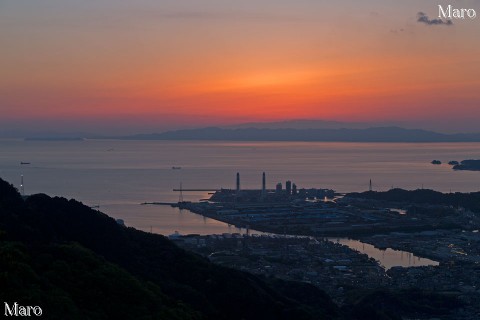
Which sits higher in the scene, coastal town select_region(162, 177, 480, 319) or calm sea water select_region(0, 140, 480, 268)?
calm sea water select_region(0, 140, 480, 268)

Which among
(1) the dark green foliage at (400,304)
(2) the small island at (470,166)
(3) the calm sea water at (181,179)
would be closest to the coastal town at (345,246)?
(1) the dark green foliage at (400,304)

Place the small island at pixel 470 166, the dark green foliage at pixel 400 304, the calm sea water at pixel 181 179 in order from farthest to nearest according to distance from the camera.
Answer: the small island at pixel 470 166 → the calm sea water at pixel 181 179 → the dark green foliage at pixel 400 304

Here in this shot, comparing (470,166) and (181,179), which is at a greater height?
(470,166)

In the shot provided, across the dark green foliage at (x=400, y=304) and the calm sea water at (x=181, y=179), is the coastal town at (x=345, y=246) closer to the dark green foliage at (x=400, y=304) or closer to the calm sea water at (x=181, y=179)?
the dark green foliage at (x=400, y=304)

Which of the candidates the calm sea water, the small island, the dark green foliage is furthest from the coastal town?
the small island

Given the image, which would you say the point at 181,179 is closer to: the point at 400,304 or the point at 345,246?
the point at 345,246

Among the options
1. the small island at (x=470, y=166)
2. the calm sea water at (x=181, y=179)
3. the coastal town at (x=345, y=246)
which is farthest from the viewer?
the small island at (x=470, y=166)

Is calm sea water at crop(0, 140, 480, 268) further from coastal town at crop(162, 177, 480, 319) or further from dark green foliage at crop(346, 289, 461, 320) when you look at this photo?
dark green foliage at crop(346, 289, 461, 320)

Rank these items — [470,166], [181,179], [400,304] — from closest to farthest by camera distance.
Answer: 1. [400,304]
2. [181,179]
3. [470,166]

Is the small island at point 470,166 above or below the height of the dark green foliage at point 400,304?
above

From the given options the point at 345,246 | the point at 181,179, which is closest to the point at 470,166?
the point at 181,179

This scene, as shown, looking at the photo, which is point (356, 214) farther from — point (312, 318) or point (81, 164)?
point (81, 164)

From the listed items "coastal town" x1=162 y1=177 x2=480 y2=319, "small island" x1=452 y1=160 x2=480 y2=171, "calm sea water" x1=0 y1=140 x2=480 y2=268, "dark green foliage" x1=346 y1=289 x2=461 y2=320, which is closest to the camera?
"dark green foliage" x1=346 y1=289 x2=461 y2=320
